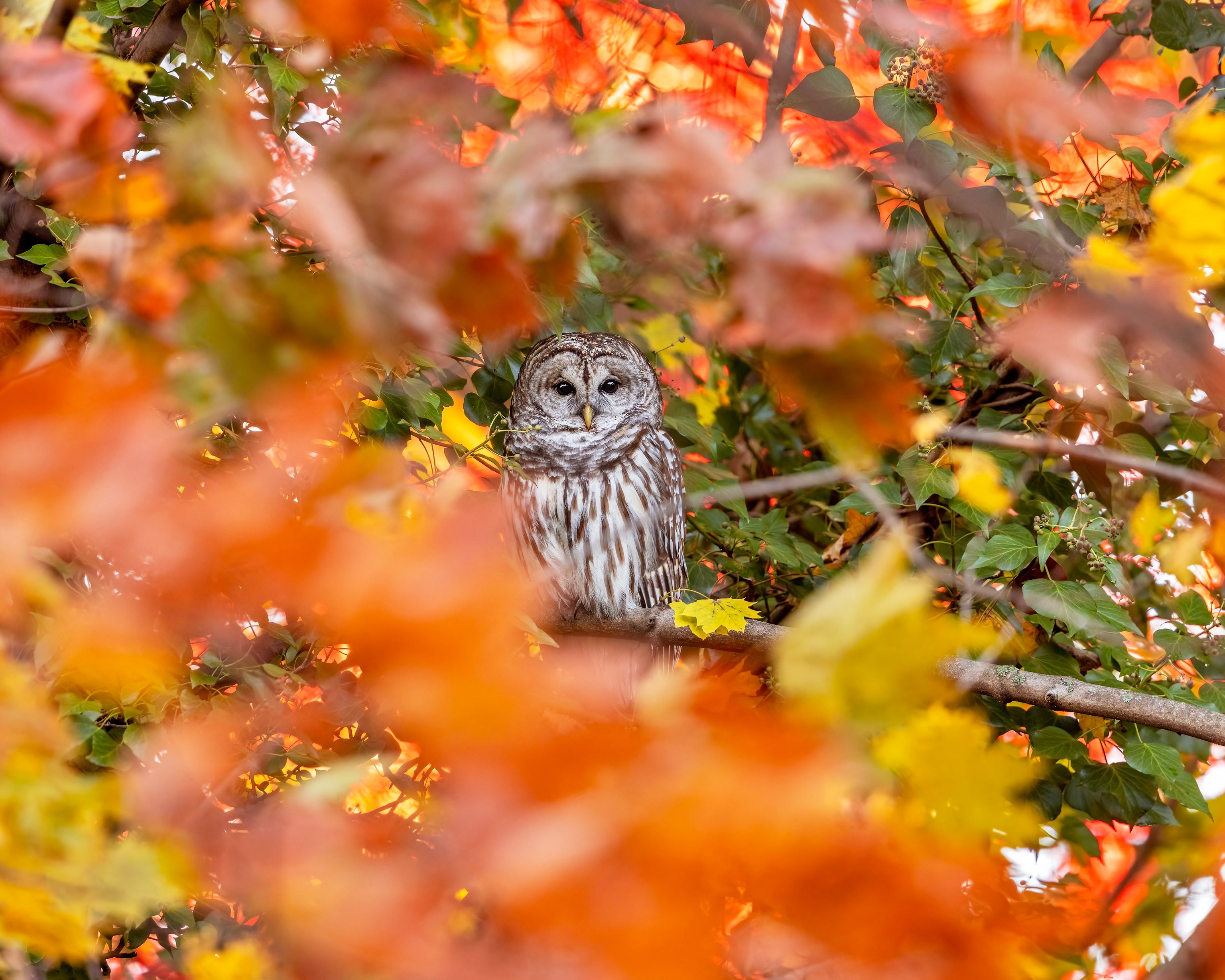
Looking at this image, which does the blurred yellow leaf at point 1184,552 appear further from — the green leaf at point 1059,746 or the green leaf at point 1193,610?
the green leaf at point 1059,746

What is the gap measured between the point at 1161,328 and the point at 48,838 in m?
0.70

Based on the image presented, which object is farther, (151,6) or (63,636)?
(151,6)

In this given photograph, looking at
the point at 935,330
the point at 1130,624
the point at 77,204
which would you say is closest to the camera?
the point at 77,204

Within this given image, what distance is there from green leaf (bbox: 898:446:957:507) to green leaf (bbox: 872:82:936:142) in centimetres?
58

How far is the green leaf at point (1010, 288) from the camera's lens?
1.45 metres

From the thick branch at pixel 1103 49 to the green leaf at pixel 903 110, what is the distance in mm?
599

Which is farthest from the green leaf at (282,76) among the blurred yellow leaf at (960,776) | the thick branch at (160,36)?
the blurred yellow leaf at (960,776)

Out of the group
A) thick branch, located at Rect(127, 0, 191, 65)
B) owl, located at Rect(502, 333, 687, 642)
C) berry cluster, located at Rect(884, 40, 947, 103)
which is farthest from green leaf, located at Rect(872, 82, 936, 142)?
owl, located at Rect(502, 333, 687, 642)

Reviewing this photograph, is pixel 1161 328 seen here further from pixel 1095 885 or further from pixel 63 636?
pixel 1095 885

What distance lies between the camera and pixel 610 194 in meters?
0.54

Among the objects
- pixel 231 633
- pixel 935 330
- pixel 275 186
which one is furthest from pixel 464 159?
pixel 231 633

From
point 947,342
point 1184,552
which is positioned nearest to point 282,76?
point 947,342

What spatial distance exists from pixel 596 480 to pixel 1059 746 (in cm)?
135

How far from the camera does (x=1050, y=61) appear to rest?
1.26 metres
